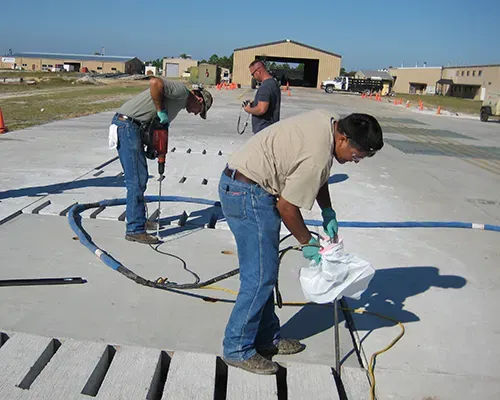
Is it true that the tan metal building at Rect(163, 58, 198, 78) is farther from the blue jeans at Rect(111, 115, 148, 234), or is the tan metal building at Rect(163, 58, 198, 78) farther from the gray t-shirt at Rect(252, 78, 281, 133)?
the blue jeans at Rect(111, 115, 148, 234)

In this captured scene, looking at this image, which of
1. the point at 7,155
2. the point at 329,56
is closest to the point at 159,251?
the point at 7,155

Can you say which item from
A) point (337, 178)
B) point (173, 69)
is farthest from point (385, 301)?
point (173, 69)

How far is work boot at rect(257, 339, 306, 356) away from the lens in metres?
3.27

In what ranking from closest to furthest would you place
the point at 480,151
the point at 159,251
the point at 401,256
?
the point at 159,251
the point at 401,256
the point at 480,151

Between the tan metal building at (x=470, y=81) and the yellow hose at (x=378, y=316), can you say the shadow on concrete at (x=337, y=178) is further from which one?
the tan metal building at (x=470, y=81)

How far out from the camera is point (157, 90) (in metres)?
4.66

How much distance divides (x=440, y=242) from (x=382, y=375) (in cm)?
294

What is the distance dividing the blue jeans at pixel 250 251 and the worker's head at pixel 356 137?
0.46 metres

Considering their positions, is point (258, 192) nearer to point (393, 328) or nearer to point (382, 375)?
point (382, 375)

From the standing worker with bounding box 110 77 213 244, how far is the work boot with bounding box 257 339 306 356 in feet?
6.94

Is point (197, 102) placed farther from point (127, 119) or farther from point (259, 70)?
point (259, 70)

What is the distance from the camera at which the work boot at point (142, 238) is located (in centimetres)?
504

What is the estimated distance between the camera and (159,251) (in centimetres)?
491

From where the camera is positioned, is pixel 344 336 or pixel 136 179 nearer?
pixel 344 336
